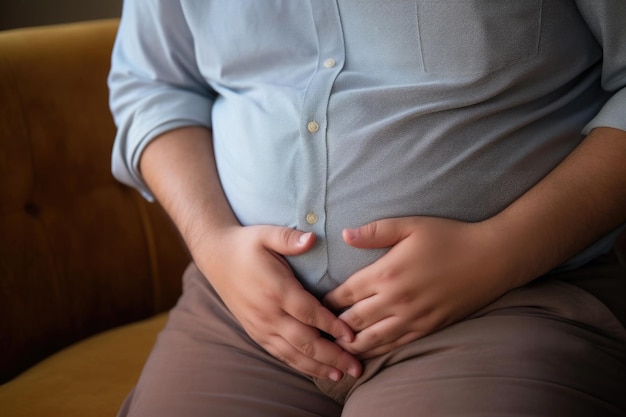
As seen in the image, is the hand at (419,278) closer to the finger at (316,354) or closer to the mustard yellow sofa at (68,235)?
the finger at (316,354)

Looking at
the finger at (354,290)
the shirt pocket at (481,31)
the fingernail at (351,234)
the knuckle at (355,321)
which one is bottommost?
the knuckle at (355,321)

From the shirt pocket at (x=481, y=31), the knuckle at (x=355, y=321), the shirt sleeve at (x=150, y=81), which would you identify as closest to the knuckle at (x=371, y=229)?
the knuckle at (x=355, y=321)

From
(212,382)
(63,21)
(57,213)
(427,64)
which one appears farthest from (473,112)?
(63,21)

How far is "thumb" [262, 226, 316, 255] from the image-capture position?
89 centimetres

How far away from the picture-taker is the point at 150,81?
1153mm

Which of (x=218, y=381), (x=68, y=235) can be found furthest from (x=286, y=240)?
(x=68, y=235)

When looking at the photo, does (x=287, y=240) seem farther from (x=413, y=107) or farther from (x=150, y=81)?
(x=150, y=81)

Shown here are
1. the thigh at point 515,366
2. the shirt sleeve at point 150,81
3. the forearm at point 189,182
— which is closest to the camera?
the thigh at point 515,366

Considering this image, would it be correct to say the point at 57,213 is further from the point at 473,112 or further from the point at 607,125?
the point at 607,125

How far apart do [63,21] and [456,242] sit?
1422 mm

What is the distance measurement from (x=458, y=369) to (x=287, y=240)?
0.27 metres

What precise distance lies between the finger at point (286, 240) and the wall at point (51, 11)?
122 cm

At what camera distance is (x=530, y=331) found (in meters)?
0.82

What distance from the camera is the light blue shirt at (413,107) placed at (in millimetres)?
890
